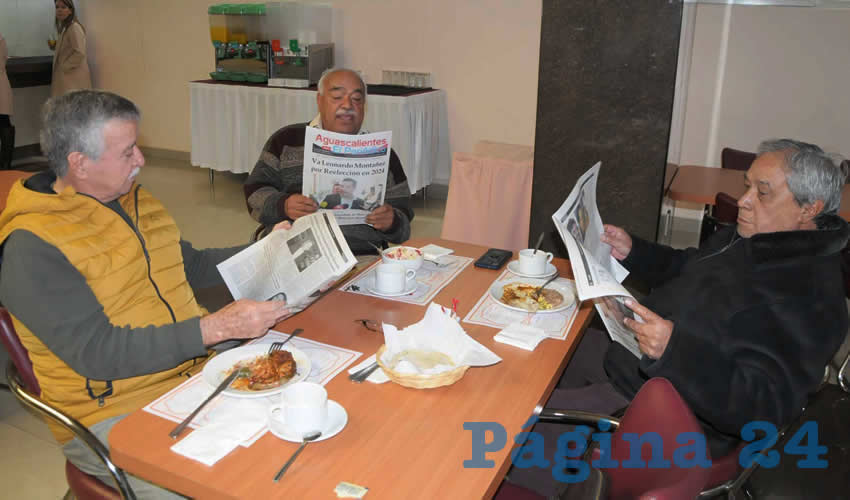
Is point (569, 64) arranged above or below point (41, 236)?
above

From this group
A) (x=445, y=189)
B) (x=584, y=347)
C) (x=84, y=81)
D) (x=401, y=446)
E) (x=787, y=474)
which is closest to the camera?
(x=401, y=446)

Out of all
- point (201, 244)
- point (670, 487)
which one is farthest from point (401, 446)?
point (201, 244)

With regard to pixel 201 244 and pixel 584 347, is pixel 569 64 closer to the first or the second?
pixel 584 347

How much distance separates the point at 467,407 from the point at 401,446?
195 mm

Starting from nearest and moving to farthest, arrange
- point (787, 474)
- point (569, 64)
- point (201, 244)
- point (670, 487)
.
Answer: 1. point (670, 487)
2. point (787, 474)
3. point (569, 64)
4. point (201, 244)

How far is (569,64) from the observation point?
2.75 metres

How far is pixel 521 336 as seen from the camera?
1686 millimetres

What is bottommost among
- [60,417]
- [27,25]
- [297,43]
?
[60,417]

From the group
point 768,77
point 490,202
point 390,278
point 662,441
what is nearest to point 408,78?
point 490,202

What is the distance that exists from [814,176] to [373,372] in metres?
1.20

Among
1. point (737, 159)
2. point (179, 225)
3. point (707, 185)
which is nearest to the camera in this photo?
point (707, 185)

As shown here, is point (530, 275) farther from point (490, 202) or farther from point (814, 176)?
point (490, 202)

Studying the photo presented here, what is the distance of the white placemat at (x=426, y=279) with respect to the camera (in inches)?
77.3

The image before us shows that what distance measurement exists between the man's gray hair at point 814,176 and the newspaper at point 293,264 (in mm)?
1137
